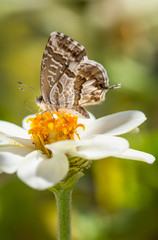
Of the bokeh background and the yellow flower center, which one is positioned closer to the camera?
the yellow flower center

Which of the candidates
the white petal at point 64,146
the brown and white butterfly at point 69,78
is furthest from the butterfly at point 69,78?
the white petal at point 64,146

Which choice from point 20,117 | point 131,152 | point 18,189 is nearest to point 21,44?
point 20,117

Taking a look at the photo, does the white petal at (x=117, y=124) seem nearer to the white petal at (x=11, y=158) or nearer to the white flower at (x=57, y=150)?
the white flower at (x=57, y=150)

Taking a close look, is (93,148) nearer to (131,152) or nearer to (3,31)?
(131,152)

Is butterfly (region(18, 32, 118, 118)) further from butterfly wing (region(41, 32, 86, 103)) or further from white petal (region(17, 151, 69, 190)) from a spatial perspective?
white petal (region(17, 151, 69, 190))

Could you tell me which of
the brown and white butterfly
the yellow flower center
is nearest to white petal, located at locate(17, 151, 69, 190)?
the yellow flower center

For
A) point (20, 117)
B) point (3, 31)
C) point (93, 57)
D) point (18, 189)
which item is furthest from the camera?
point (3, 31)
